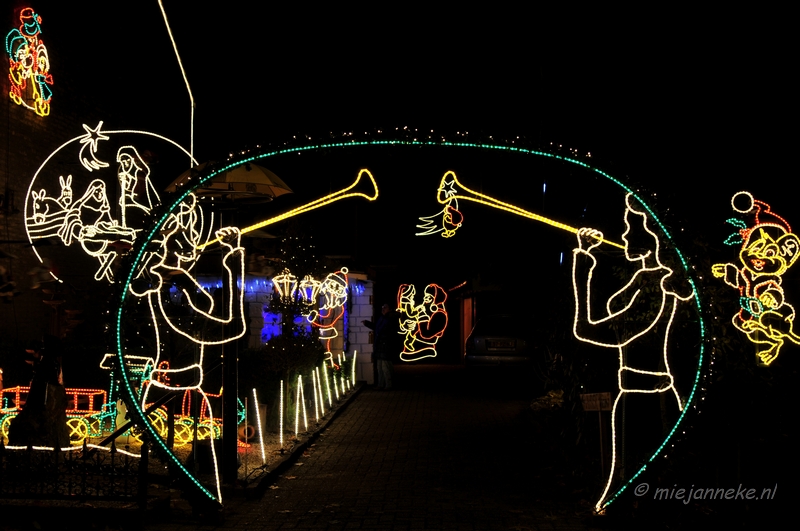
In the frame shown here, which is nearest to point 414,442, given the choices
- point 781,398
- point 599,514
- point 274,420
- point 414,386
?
point 274,420

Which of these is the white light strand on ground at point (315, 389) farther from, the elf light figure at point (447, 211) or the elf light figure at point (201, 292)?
the elf light figure at point (201, 292)

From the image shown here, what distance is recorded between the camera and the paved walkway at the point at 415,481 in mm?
7695

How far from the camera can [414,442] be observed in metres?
12.4

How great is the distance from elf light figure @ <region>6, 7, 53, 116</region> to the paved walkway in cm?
722

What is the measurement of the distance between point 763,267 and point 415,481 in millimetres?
4858

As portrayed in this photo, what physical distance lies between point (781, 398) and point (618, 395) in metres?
1.41

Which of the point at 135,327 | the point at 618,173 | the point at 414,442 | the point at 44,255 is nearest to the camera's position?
the point at 618,173

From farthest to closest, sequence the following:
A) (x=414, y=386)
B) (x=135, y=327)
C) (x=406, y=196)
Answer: (x=406, y=196) → (x=414, y=386) → (x=135, y=327)

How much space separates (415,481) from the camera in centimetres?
951

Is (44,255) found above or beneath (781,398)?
above

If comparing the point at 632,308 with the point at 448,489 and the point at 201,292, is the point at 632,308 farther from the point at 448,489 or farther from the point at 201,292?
the point at 201,292

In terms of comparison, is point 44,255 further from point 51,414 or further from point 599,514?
point 599,514

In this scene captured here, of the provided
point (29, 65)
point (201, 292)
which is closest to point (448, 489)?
point (201, 292)

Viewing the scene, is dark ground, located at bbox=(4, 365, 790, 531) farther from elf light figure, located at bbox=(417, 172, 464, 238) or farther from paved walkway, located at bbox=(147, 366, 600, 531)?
elf light figure, located at bbox=(417, 172, 464, 238)
